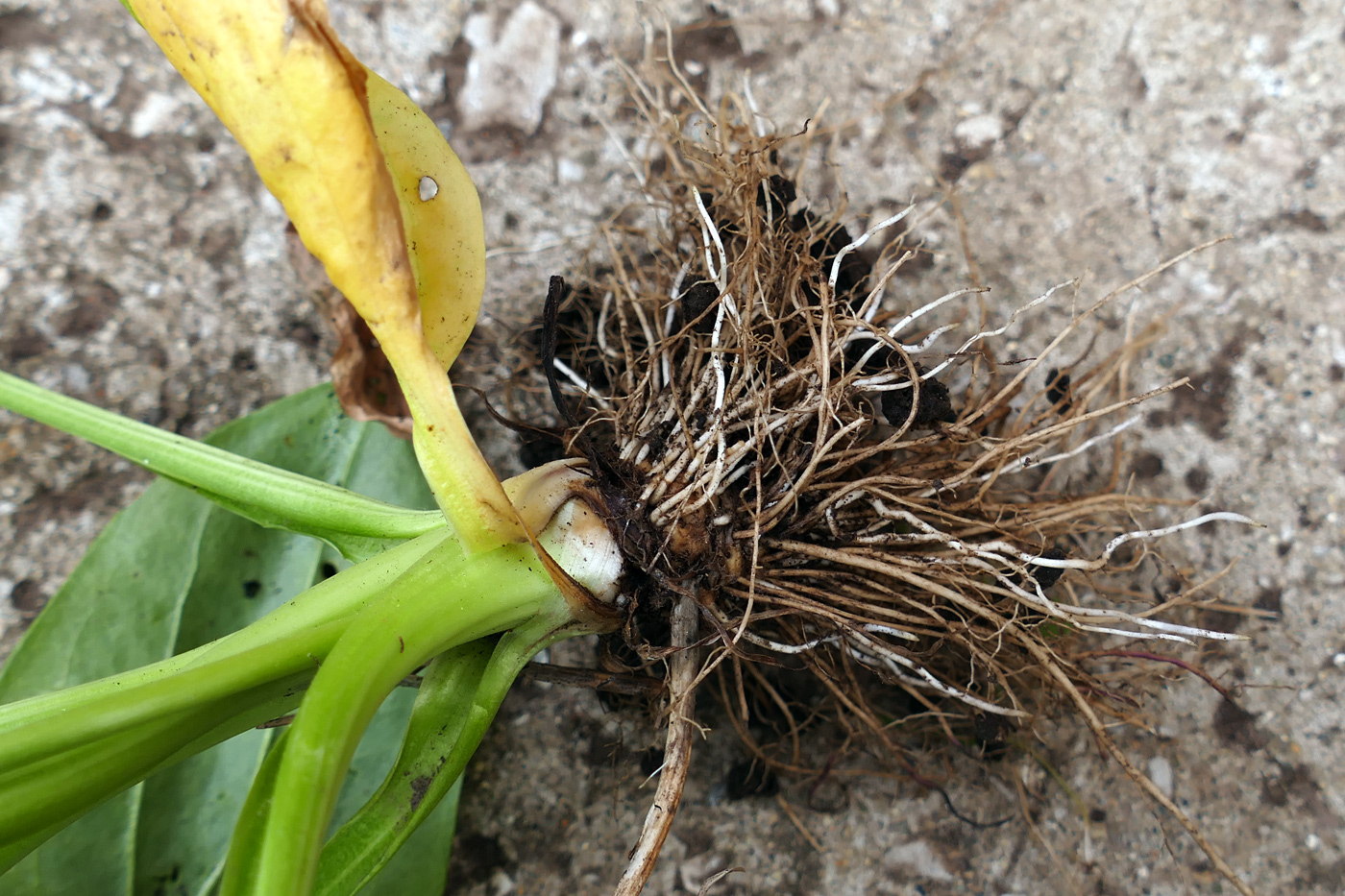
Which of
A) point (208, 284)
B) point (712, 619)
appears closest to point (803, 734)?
point (712, 619)

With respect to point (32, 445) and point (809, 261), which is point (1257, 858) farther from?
point (32, 445)

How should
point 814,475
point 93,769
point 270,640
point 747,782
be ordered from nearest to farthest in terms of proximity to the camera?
1. point 93,769
2. point 270,640
3. point 814,475
4. point 747,782

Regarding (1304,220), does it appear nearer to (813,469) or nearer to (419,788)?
(813,469)

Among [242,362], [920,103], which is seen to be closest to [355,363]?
[242,362]

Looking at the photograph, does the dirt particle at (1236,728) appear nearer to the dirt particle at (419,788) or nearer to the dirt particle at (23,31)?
the dirt particle at (419,788)

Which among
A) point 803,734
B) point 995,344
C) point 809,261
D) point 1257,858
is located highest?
point 809,261

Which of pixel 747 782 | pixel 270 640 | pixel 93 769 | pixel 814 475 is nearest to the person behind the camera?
pixel 93 769

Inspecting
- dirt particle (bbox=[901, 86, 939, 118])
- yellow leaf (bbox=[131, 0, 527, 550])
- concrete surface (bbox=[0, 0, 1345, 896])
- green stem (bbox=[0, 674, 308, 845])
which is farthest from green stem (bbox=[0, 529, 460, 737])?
dirt particle (bbox=[901, 86, 939, 118])
